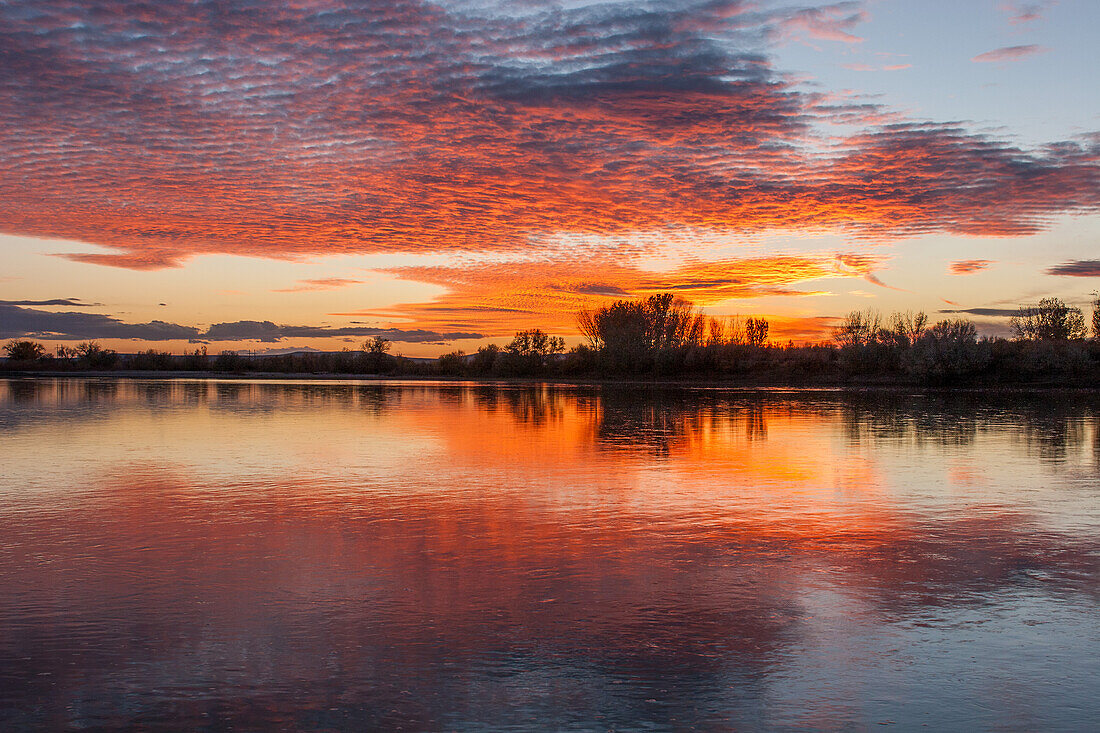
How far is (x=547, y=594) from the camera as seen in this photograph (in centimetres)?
677

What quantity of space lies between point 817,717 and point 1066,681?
1696 mm

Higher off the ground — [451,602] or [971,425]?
[451,602]

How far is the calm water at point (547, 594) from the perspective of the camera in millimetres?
4773

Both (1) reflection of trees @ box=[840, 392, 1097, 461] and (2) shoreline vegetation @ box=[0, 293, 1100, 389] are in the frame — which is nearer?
(1) reflection of trees @ box=[840, 392, 1097, 461]

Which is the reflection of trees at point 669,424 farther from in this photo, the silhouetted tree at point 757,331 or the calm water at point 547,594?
the silhouetted tree at point 757,331

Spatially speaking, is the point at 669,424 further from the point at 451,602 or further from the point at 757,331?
the point at 757,331

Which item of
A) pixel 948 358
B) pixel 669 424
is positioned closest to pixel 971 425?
pixel 669 424

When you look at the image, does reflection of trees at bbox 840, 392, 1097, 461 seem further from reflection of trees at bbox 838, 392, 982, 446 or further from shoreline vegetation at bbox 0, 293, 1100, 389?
shoreline vegetation at bbox 0, 293, 1100, 389

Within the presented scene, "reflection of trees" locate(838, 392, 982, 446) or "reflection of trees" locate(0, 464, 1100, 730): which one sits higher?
"reflection of trees" locate(0, 464, 1100, 730)

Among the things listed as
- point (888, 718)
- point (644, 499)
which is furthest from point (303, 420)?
point (888, 718)

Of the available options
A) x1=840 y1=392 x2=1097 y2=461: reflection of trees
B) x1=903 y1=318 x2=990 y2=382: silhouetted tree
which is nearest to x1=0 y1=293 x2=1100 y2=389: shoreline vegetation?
x1=903 y1=318 x2=990 y2=382: silhouetted tree

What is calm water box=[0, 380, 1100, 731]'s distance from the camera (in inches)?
188

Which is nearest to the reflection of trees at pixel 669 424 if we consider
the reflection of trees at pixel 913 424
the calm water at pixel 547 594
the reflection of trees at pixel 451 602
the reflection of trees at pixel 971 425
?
the reflection of trees at pixel 913 424

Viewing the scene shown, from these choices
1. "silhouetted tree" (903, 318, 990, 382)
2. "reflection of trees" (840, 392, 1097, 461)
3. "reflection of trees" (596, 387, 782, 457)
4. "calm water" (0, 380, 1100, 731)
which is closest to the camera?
"calm water" (0, 380, 1100, 731)
